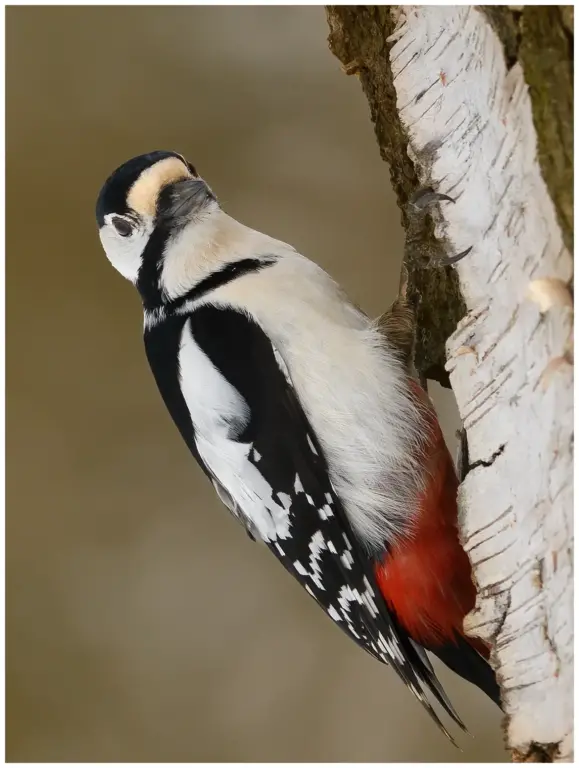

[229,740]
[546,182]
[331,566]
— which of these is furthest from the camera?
[229,740]

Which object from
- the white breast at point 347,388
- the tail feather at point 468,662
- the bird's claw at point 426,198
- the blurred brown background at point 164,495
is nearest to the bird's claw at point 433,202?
the bird's claw at point 426,198

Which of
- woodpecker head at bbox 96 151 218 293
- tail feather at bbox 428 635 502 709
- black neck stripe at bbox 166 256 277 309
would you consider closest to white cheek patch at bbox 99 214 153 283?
woodpecker head at bbox 96 151 218 293

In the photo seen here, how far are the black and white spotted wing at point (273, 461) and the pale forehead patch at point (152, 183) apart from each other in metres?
0.15

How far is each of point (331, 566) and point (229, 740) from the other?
0.73 metres

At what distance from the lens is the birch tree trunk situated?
2.01ft

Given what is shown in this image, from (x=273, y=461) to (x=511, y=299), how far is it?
34 centimetres

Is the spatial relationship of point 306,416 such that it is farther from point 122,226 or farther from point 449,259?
point 122,226

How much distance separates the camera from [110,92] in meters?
1.31

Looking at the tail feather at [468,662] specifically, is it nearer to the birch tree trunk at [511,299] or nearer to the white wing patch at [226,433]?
the birch tree trunk at [511,299]

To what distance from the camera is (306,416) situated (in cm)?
84

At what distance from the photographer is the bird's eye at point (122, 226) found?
0.92 metres

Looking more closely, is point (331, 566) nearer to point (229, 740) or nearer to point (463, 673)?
point (463, 673)

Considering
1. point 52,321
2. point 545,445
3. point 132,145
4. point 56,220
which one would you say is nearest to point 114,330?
point 52,321


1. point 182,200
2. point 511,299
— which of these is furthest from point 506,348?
point 182,200
